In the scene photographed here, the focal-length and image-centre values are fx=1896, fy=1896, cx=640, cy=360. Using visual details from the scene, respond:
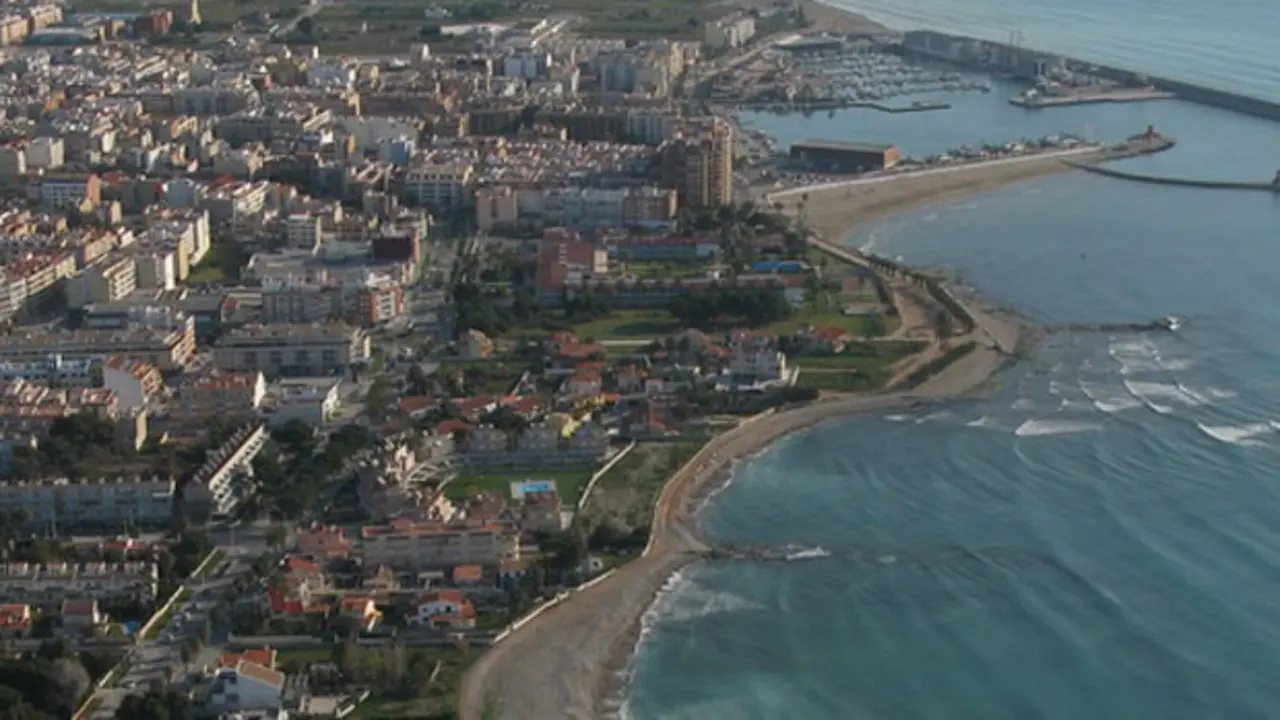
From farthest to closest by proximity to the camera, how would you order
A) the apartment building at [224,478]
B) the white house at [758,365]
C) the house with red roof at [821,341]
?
the house with red roof at [821,341]
the white house at [758,365]
the apartment building at [224,478]

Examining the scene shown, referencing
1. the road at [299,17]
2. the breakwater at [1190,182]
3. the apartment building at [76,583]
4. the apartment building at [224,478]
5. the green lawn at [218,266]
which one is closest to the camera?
the apartment building at [76,583]

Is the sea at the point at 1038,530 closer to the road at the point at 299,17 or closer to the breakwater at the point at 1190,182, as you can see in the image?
the breakwater at the point at 1190,182

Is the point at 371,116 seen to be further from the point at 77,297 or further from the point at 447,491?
the point at 447,491

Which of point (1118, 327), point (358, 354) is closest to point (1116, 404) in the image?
point (1118, 327)

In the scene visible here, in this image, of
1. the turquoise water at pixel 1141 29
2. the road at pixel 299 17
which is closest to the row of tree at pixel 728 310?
the turquoise water at pixel 1141 29

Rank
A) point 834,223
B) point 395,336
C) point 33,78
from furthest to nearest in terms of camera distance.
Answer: point 33,78
point 834,223
point 395,336

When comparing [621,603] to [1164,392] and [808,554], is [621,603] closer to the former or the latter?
[808,554]

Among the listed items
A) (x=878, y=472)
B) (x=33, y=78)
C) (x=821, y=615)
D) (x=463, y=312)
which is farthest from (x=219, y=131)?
(x=821, y=615)
